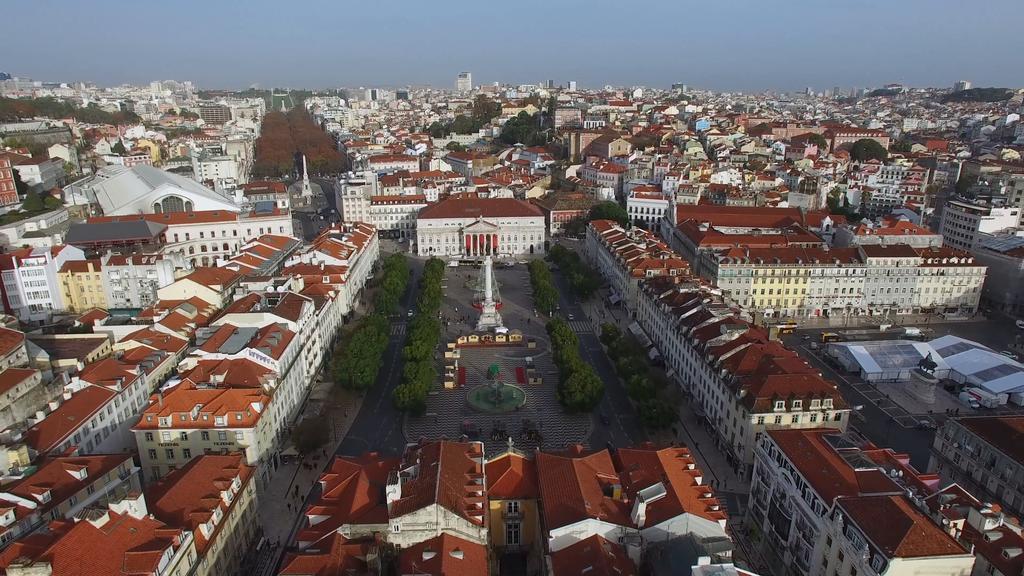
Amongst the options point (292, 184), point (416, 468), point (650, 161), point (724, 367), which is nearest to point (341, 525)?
point (416, 468)

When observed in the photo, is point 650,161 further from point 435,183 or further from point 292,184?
point 292,184

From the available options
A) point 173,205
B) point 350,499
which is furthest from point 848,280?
point 173,205

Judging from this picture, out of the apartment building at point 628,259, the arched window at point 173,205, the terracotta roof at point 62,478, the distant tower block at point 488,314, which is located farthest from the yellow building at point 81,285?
the apartment building at point 628,259

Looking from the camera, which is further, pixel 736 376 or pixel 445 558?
pixel 736 376

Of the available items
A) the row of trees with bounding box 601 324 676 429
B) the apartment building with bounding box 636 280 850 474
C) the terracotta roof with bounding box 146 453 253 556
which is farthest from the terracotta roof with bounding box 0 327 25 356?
the apartment building with bounding box 636 280 850 474

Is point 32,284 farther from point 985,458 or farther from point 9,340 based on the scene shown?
point 985,458

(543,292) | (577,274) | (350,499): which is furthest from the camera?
(577,274)

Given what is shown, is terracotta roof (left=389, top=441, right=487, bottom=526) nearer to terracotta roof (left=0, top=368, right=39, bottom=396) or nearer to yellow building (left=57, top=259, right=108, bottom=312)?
terracotta roof (left=0, top=368, right=39, bottom=396)

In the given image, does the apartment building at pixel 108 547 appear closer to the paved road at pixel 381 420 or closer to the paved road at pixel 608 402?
the paved road at pixel 381 420
